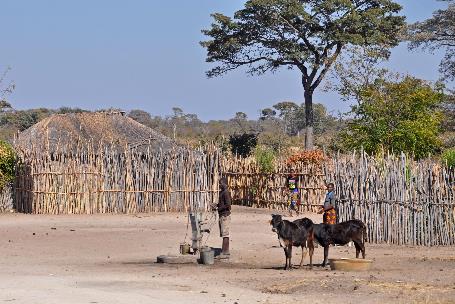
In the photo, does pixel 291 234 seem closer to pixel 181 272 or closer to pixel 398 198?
pixel 181 272

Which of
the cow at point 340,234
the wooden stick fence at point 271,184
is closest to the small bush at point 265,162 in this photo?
the wooden stick fence at point 271,184

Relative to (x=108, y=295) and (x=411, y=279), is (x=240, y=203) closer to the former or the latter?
(x=411, y=279)

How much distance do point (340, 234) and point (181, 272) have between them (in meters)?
3.21

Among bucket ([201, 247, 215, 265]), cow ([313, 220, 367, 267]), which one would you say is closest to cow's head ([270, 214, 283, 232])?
cow ([313, 220, 367, 267])

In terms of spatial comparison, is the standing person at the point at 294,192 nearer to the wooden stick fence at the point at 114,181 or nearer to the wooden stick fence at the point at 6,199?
the wooden stick fence at the point at 114,181

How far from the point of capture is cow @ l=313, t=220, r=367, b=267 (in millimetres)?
17078

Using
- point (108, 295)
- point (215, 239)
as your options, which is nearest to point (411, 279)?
point (108, 295)

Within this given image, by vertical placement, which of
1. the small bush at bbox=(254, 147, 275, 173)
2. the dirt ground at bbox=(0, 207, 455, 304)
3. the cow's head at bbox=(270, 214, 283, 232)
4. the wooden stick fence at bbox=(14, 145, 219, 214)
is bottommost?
the dirt ground at bbox=(0, 207, 455, 304)

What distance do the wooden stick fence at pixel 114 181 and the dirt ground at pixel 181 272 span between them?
12.3 feet

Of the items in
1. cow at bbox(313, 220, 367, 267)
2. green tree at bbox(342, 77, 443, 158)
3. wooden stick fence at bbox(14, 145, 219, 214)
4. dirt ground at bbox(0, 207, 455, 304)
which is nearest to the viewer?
dirt ground at bbox(0, 207, 455, 304)

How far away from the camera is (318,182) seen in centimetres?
3134

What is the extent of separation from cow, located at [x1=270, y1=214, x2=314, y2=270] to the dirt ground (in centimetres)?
38

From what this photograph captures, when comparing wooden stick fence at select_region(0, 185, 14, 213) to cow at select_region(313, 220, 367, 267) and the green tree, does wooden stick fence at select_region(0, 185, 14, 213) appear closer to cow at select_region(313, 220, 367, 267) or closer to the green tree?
the green tree

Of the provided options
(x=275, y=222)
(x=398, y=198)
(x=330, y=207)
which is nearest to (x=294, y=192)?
(x=398, y=198)
